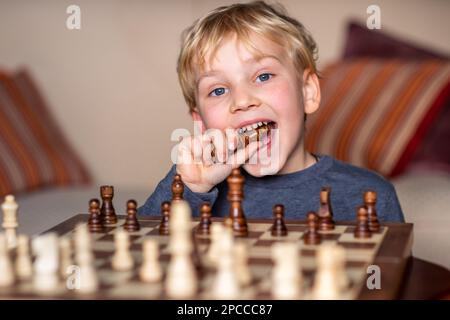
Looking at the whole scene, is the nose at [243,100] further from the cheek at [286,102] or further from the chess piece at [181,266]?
the chess piece at [181,266]

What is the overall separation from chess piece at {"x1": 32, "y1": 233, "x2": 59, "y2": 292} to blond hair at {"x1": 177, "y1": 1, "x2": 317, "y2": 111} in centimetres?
78

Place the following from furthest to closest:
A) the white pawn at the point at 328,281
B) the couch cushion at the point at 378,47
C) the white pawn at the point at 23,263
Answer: the couch cushion at the point at 378,47 → the white pawn at the point at 23,263 → the white pawn at the point at 328,281

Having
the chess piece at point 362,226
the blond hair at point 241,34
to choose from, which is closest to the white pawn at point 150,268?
the chess piece at point 362,226

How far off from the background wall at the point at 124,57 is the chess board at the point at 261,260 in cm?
162

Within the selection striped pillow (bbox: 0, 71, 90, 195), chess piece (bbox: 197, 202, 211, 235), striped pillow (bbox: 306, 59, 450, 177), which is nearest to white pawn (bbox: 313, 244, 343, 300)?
chess piece (bbox: 197, 202, 211, 235)

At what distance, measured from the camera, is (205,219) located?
4.38 feet

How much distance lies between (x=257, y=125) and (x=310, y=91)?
0.82 feet

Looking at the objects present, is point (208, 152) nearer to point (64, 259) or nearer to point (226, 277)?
point (64, 259)

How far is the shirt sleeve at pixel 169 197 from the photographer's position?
5.46 feet

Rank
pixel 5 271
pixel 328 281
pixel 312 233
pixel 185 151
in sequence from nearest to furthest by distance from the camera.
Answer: pixel 328 281 < pixel 5 271 < pixel 312 233 < pixel 185 151

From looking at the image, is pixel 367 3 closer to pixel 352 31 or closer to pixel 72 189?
pixel 352 31

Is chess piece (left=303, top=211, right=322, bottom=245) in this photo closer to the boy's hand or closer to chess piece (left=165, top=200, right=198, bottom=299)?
chess piece (left=165, top=200, right=198, bottom=299)

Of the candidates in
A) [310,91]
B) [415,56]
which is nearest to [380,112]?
[415,56]

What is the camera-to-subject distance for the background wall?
309cm
